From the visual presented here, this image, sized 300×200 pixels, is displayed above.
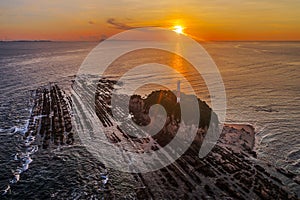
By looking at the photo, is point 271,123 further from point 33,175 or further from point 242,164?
point 33,175

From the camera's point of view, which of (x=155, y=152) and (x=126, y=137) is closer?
(x=155, y=152)

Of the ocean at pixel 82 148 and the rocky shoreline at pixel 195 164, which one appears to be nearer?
the rocky shoreline at pixel 195 164

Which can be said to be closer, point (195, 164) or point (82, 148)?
point (195, 164)

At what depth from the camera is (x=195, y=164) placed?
58.1 feet

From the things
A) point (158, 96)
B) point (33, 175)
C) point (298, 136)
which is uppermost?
point (158, 96)

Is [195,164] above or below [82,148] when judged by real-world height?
above

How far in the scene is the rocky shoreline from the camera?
14.8 metres

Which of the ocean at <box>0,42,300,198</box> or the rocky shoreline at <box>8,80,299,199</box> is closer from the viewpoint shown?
the rocky shoreline at <box>8,80,299,199</box>

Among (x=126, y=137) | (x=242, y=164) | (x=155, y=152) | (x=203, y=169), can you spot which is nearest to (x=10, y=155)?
(x=126, y=137)

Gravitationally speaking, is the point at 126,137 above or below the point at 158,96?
below

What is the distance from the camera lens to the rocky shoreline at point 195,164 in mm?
14750

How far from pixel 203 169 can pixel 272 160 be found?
640cm

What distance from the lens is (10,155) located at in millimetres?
19375

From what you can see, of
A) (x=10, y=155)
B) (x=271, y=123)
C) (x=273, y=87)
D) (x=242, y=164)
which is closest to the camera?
(x=242, y=164)
